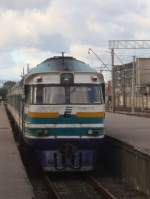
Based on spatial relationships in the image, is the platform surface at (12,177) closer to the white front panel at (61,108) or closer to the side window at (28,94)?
the white front panel at (61,108)

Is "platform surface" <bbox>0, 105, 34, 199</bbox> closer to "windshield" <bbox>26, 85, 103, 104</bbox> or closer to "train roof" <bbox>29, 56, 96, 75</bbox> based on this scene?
"windshield" <bbox>26, 85, 103, 104</bbox>

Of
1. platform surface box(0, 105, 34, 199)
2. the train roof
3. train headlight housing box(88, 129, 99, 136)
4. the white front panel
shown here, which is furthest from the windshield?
platform surface box(0, 105, 34, 199)

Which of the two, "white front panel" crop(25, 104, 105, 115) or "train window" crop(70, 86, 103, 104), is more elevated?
"train window" crop(70, 86, 103, 104)

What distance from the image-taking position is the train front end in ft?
55.7

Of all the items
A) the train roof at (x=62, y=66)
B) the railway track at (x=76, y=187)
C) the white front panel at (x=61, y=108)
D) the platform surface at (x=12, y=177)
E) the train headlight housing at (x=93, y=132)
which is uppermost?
the train roof at (x=62, y=66)

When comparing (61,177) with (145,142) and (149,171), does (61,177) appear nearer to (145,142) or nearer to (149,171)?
(145,142)

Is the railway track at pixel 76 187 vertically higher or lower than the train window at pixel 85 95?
lower

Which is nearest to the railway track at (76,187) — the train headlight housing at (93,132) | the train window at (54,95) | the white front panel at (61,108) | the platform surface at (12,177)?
the platform surface at (12,177)

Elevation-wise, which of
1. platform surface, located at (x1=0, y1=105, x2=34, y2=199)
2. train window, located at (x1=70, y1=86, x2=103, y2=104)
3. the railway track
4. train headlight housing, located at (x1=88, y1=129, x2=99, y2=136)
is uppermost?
train window, located at (x1=70, y1=86, x2=103, y2=104)

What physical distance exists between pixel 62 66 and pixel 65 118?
64.5 inches

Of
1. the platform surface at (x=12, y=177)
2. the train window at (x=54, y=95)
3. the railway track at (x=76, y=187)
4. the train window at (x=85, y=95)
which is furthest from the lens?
the train window at (x=85, y=95)

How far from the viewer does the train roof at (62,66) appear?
1764cm

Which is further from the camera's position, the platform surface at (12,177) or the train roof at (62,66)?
the train roof at (62,66)

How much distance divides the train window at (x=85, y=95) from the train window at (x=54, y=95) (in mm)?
281
